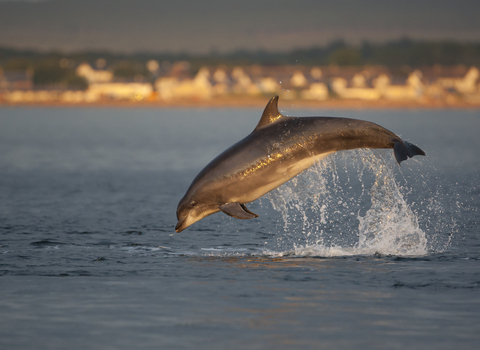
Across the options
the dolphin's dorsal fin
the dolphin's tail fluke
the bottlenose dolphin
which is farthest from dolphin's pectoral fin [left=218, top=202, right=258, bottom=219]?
the dolphin's tail fluke

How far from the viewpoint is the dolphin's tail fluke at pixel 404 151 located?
1219cm

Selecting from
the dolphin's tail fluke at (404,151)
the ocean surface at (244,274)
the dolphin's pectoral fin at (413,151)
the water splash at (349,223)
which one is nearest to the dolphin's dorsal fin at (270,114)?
the water splash at (349,223)

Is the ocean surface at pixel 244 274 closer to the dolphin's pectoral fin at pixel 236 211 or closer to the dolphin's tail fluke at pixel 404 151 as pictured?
the dolphin's pectoral fin at pixel 236 211

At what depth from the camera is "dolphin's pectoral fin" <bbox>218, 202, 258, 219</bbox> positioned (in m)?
12.6

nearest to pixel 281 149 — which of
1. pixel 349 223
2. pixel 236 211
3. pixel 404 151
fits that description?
pixel 236 211

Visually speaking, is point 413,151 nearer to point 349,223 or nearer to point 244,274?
point 244,274

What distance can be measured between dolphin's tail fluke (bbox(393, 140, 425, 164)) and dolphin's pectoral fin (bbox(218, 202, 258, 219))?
2701 millimetres

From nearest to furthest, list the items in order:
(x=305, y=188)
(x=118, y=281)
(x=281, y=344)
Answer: (x=281, y=344), (x=118, y=281), (x=305, y=188)

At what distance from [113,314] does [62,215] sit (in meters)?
10.6

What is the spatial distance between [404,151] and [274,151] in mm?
2329

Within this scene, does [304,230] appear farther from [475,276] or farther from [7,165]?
[7,165]

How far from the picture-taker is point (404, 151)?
12.3 metres

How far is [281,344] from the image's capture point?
890 centimetres

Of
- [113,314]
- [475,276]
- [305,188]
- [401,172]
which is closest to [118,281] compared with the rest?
[113,314]
